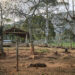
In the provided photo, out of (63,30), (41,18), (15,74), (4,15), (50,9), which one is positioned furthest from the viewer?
(63,30)

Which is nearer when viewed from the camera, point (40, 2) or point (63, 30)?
point (40, 2)

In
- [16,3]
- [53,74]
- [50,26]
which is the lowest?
[53,74]

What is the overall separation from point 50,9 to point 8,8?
20.9 ft

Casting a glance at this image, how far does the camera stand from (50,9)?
1716 cm

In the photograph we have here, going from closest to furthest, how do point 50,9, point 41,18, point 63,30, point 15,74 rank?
point 15,74 → point 41,18 → point 50,9 → point 63,30

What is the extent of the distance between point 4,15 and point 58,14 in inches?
280

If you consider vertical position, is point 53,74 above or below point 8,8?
below

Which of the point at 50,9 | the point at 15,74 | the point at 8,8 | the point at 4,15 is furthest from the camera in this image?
the point at 50,9

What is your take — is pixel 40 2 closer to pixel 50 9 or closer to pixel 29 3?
pixel 29 3

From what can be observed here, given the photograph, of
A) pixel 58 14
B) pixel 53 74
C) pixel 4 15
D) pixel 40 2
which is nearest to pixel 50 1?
pixel 40 2

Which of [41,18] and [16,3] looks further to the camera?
[41,18]

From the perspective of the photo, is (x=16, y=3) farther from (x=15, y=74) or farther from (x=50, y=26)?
(x=50, y=26)

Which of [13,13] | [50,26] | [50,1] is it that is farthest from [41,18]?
[50,26]

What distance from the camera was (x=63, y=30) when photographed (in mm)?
21844
